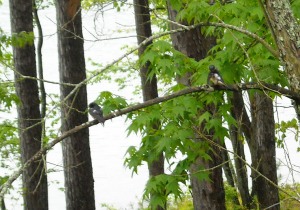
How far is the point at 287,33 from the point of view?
407 cm

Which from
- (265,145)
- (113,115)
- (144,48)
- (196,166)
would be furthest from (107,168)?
(113,115)

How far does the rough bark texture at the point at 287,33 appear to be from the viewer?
13.3ft

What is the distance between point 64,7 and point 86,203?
134 inches

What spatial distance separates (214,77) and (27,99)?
235 inches

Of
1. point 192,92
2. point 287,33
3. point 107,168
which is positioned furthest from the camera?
point 107,168

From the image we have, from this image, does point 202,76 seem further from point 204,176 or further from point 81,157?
point 81,157

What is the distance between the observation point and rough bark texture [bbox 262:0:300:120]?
4066mm

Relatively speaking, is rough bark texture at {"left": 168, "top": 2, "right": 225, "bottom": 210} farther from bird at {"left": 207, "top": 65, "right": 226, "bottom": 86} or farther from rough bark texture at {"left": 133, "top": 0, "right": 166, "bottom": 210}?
rough bark texture at {"left": 133, "top": 0, "right": 166, "bottom": 210}

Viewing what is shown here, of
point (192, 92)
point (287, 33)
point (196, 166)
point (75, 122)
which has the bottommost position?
point (196, 166)

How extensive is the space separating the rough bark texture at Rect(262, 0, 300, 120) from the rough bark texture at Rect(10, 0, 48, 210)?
6.50m

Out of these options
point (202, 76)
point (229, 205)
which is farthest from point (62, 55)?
point (229, 205)

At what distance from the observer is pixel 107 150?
23359 millimetres

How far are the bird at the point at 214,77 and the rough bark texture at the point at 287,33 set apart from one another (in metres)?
0.64

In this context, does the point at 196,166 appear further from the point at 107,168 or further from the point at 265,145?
the point at 107,168
